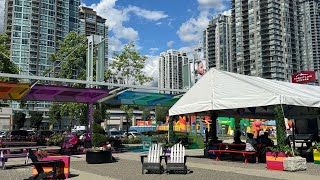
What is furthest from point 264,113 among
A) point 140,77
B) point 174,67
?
point 174,67

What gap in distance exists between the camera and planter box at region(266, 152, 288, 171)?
11.4m

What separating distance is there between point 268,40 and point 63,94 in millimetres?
97205

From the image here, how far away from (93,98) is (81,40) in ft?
55.5

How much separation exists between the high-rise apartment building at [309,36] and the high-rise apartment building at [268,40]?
2014mm

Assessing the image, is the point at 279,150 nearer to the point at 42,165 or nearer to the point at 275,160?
the point at 275,160

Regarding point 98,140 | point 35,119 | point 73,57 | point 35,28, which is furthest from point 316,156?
point 35,28

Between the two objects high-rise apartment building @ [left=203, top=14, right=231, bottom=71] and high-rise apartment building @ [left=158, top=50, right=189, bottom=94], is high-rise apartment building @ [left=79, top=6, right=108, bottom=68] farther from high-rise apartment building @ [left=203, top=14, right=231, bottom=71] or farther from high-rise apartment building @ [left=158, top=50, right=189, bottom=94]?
high-rise apartment building @ [left=158, top=50, right=189, bottom=94]

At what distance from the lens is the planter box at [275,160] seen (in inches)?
448

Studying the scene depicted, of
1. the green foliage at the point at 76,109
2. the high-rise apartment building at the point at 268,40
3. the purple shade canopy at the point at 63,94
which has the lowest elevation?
the green foliage at the point at 76,109

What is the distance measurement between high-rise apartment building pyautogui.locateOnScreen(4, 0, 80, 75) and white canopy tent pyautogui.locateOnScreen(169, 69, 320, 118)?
9276 centimetres

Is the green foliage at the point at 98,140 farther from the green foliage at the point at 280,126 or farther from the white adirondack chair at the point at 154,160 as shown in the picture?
the green foliage at the point at 280,126

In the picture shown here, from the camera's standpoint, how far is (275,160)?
11.5 m

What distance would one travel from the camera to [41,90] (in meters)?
17.3

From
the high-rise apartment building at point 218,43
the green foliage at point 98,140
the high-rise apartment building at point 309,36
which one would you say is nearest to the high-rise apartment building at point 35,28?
the high-rise apartment building at point 218,43
